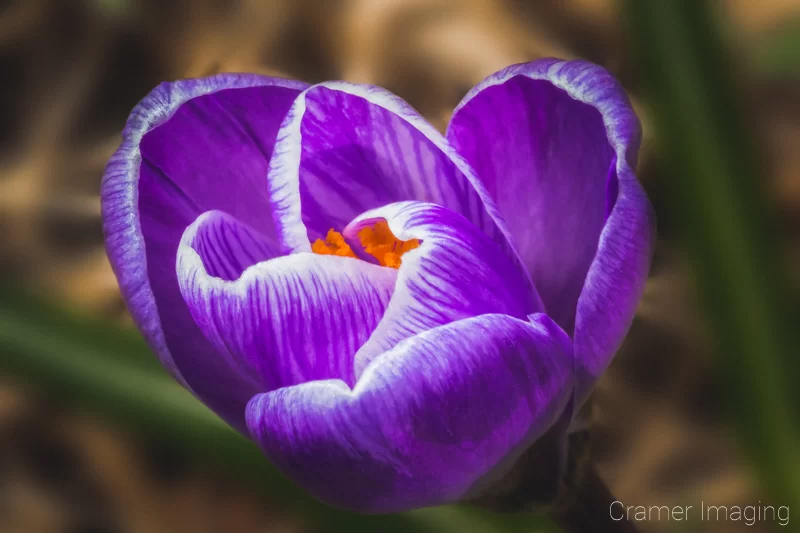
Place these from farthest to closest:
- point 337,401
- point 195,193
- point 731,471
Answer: point 731,471
point 195,193
point 337,401

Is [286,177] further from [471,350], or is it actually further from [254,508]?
[254,508]

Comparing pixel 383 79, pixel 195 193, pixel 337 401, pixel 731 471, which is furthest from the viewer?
pixel 383 79

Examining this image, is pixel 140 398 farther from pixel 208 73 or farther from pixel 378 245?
pixel 208 73

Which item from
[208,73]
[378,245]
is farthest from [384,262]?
[208,73]

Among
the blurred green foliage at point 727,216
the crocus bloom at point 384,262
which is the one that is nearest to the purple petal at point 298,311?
the crocus bloom at point 384,262

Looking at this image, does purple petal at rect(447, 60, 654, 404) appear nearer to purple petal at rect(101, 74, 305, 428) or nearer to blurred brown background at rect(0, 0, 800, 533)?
purple petal at rect(101, 74, 305, 428)

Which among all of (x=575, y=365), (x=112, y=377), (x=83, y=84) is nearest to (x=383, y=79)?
(x=83, y=84)

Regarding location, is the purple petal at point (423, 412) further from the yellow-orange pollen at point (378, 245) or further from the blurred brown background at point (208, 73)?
the blurred brown background at point (208, 73)

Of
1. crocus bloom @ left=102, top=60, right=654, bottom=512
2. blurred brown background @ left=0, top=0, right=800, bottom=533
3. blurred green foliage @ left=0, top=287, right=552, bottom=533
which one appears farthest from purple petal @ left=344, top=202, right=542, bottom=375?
blurred brown background @ left=0, top=0, right=800, bottom=533
